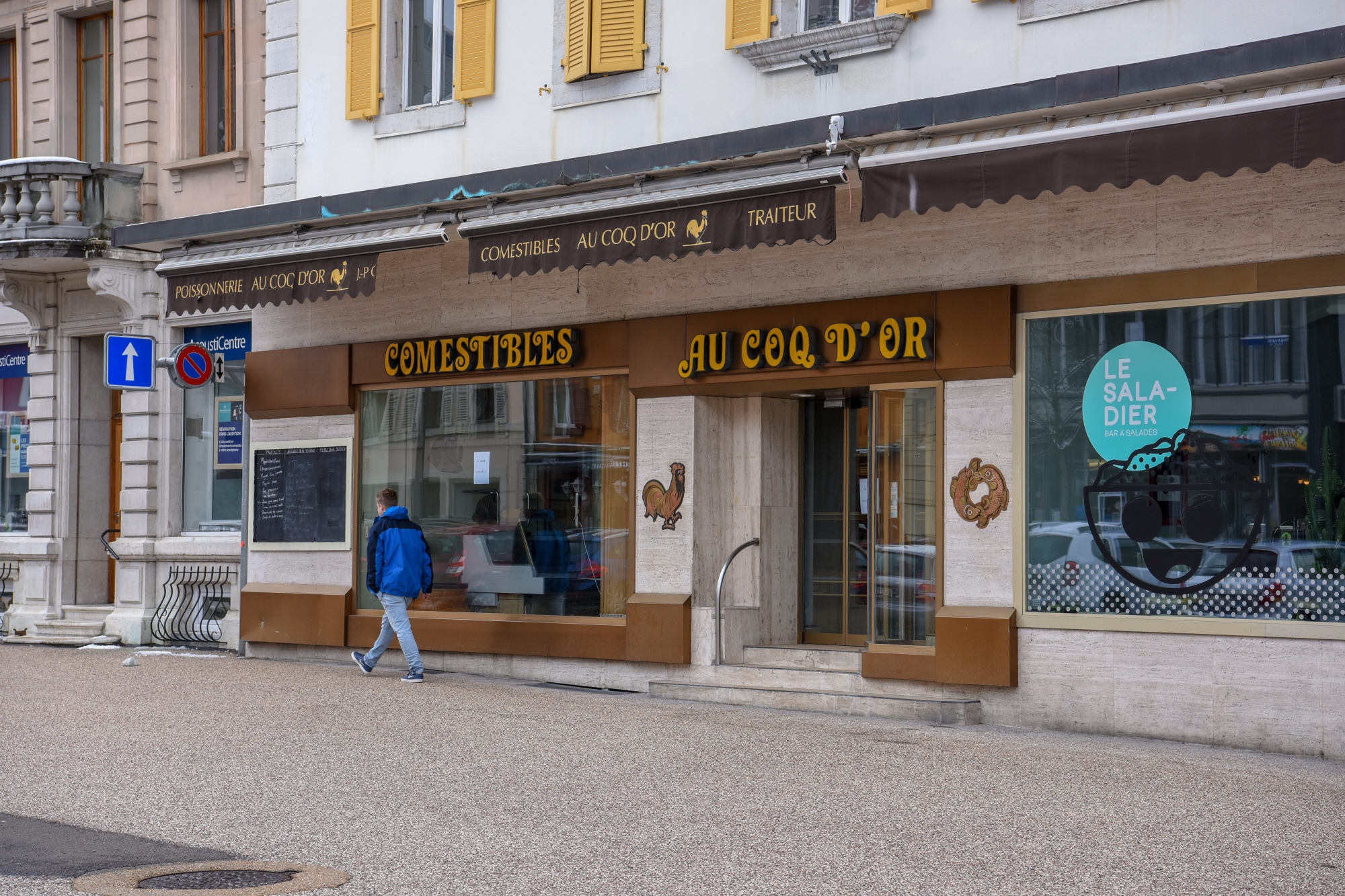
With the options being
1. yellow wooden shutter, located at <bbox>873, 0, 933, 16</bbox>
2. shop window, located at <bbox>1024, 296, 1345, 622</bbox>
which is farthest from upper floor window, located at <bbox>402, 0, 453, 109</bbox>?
shop window, located at <bbox>1024, 296, 1345, 622</bbox>

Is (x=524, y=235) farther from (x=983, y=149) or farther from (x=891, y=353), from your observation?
(x=983, y=149)

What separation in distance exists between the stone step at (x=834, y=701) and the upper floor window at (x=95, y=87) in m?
10.5

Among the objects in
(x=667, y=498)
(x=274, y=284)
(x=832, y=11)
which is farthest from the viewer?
(x=274, y=284)

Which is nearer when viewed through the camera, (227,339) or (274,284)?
(274,284)

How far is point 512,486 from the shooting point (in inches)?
544

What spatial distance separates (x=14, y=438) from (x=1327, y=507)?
1556 centimetres

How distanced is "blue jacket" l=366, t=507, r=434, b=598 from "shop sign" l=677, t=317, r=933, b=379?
2.86 metres

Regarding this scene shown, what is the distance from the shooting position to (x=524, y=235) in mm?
11469

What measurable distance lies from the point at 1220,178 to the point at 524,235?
5.07m

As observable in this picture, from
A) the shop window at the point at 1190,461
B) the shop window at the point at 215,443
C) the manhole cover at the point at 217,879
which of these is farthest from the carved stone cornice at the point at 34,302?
the manhole cover at the point at 217,879

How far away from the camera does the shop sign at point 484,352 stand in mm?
13180

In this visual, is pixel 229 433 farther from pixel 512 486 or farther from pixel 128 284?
pixel 512 486

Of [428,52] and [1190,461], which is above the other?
[428,52]

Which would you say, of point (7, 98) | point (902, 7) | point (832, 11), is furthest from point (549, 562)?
point (7, 98)
